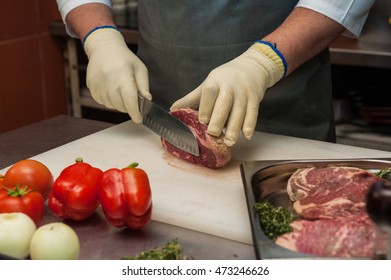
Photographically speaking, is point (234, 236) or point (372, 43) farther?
point (372, 43)

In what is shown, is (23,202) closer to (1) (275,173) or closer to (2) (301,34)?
(1) (275,173)

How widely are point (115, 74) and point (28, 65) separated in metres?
1.67

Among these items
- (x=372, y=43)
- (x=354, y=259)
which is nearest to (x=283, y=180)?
(x=354, y=259)

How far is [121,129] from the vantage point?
198 cm

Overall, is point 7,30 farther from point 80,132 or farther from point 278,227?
point 278,227

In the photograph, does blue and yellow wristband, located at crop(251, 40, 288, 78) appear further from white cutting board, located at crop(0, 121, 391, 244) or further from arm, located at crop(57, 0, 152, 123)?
arm, located at crop(57, 0, 152, 123)

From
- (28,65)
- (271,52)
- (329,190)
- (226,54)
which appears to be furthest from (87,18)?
(28,65)

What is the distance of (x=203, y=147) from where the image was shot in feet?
5.42

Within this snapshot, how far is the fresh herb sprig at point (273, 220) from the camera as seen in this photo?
1212mm

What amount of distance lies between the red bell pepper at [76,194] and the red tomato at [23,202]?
47 mm

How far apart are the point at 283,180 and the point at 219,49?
22.3 inches

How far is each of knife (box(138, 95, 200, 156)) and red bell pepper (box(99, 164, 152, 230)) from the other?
1.22 feet

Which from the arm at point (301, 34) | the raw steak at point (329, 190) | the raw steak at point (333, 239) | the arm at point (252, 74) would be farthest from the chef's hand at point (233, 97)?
the raw steak at point (333, 239)

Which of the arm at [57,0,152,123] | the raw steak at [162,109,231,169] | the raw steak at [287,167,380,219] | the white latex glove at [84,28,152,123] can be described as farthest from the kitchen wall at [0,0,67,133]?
the raw steak at [287,167,380,219]
